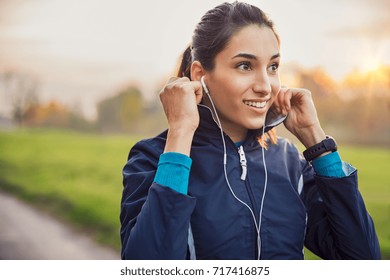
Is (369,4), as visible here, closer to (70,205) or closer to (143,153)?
(143,153)

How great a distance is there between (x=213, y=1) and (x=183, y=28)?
15.6 inches

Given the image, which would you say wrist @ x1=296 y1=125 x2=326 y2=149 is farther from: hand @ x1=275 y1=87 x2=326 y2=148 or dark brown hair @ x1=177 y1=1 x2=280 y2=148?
dark brown hair @ x1=177 y1=1 x2=280 y2=148

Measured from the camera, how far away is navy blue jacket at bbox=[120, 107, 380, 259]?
1549 mm

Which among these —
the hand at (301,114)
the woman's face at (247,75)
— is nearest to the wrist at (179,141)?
the woman's face at (247,75)

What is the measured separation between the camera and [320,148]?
185 centimetres

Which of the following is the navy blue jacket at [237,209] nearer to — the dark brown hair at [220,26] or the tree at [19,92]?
the dark brown hair at [220,26]

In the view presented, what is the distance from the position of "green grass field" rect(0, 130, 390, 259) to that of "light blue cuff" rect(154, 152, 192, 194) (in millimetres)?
2518

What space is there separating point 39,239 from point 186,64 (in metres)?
2.61

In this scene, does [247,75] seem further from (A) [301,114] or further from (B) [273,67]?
(A) [301,114]

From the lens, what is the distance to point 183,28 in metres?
2.74

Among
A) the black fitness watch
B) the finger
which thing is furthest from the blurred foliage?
the finger

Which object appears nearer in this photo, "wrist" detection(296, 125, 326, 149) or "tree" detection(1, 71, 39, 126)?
"wrist" detection(296, 125, 326, 149)

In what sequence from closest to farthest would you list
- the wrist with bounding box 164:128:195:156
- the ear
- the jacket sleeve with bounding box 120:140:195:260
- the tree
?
the jacket sleeve with bounding box 120:140:195:260
the wrist with bounding box 164:128:195:156
the ear
the tree

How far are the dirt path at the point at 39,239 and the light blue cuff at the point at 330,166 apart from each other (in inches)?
86.3
